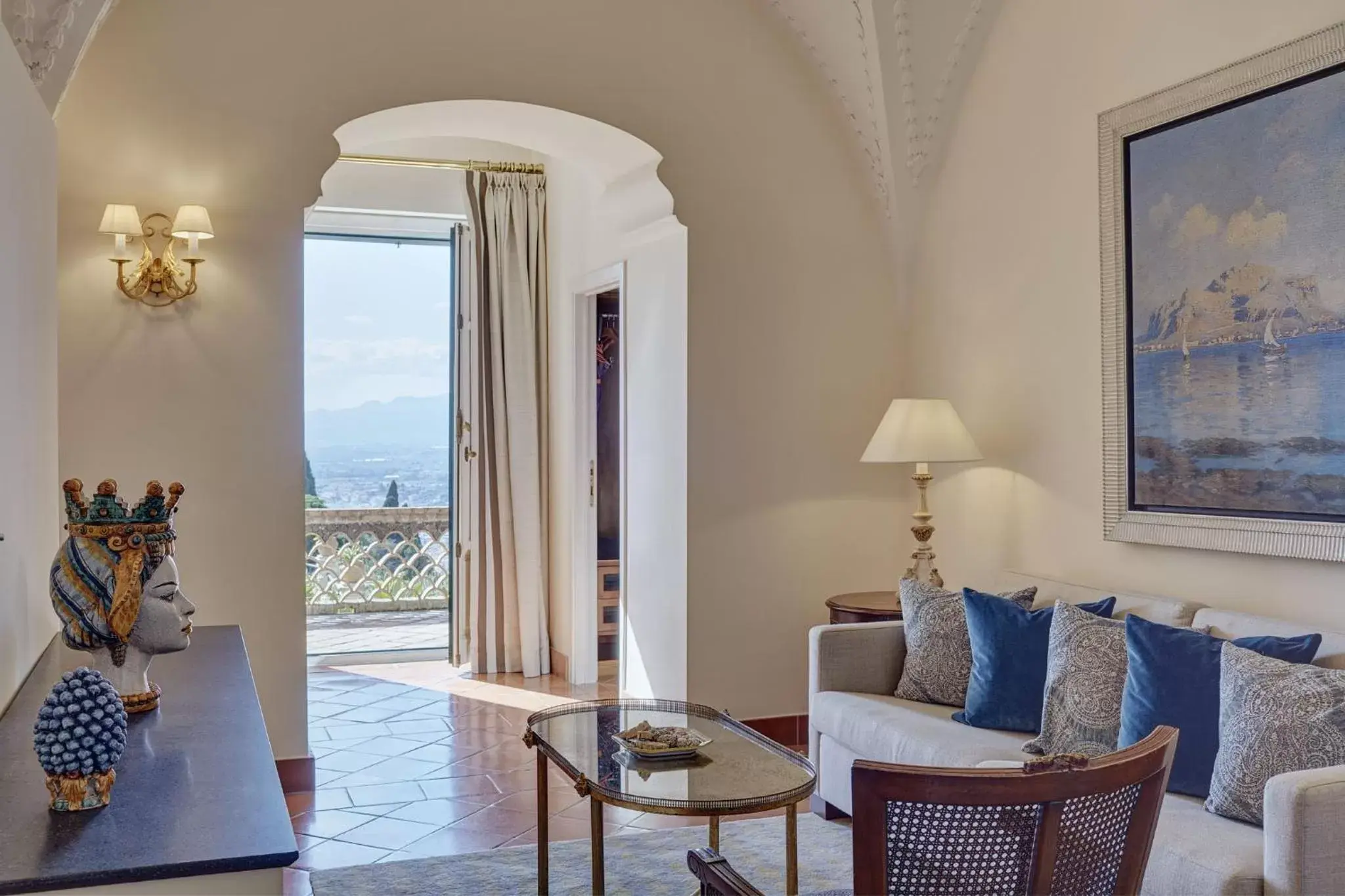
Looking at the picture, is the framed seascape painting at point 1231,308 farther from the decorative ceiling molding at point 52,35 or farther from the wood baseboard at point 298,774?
the decorative ceiling molding at point 52,35

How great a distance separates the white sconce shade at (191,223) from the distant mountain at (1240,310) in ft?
11.0

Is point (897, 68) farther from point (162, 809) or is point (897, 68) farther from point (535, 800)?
point (162, 809)

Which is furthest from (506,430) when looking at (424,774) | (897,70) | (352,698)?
(897,70)

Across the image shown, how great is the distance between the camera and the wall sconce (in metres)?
4.20

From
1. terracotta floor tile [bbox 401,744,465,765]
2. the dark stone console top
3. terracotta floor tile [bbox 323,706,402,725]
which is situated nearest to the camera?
the dark stone console top

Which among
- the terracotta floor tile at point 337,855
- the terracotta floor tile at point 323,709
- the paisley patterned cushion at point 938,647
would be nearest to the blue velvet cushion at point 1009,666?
the paisley patterned cushion at point 938,647

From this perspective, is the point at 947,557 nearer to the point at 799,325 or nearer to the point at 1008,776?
the point at 799,325

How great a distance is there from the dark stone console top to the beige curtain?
14.8 feet

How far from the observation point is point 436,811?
14.2ft

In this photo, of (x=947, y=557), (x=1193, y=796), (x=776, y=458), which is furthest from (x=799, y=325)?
(x=1193, y=796)

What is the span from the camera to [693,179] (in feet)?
16.9

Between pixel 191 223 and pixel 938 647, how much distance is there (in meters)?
3.10

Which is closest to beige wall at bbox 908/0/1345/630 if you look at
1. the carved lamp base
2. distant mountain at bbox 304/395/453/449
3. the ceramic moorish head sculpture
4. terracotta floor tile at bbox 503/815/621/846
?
terracotta floor tile at bbox 503/815/621/846

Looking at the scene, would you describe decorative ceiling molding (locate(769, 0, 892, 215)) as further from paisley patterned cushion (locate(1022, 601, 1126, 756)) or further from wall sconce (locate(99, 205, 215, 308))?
wall sconce (locate(99, 205, 215, 308))
